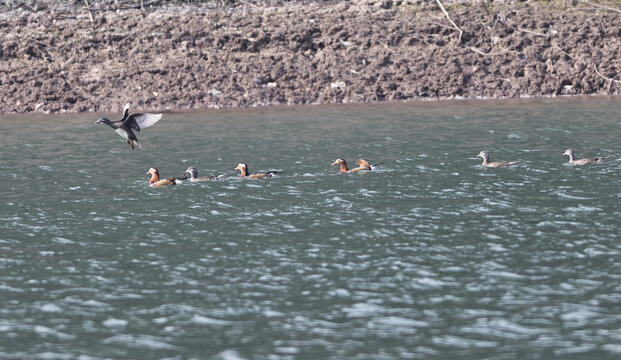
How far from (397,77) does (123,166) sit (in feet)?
56.4

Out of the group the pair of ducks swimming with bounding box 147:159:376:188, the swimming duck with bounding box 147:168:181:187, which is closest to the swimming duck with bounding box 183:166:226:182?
the pair of ducks swimming with bounding box 147:159:376:188

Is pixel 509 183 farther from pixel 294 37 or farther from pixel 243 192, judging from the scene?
pixel 294 37

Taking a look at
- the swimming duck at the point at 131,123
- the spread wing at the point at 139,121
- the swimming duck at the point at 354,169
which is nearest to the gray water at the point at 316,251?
the swimming duck at the point at 354,169

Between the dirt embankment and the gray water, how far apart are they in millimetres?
10038

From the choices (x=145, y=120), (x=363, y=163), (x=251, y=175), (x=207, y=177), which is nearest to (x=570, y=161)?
(x=363, y=163)

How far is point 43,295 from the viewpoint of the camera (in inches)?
535

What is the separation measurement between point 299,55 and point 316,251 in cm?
2598

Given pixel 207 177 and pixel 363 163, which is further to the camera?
pixel 363 163

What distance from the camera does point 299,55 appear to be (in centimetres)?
4050

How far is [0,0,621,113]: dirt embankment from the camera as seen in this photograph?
38.4 meters

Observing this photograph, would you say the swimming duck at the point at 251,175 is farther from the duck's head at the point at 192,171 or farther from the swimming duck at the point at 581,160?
the swimming duck at the point at 581,160

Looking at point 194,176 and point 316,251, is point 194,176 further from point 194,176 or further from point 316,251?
point 316,251

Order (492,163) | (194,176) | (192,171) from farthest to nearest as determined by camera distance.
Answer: (492,163) < (194,176) < (192,171)

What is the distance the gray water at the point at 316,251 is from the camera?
1154cm
